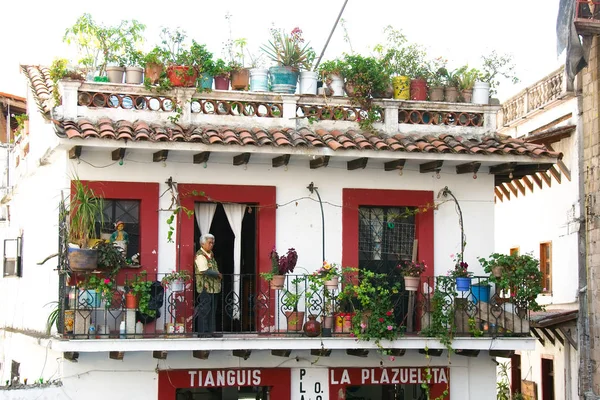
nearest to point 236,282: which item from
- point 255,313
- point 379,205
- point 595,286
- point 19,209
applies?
point 255,313

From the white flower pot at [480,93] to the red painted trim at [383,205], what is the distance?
75.4 inches

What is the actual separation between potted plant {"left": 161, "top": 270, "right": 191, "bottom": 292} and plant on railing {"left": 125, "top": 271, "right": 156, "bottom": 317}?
29 centimetres

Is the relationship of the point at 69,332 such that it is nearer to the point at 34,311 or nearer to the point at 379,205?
the point at 34,311

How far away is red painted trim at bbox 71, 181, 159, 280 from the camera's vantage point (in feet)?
55.7

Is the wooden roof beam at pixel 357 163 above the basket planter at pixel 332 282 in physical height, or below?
above

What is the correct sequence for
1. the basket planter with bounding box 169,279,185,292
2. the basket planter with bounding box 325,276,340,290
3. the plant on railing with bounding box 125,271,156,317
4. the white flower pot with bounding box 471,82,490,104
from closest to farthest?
the plant on railing with bounding box 125,271,156,317 < the basket planter with bounding box 169,279,185,292 < the basket planter with bounding box 325,276,340,290 < the white flower pot with bounding box 471,82,490,104

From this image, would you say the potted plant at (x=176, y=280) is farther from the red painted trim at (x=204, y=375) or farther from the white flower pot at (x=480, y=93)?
the white flower pot at (x=480, y=93)

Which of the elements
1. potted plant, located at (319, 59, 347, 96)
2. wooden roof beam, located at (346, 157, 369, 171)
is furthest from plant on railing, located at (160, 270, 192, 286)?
potted plant, located at (319, 59, 347, 96)

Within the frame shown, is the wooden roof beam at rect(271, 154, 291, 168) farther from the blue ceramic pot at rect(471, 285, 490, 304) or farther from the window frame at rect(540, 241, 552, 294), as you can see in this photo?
the window frame at rect(540, 241, 552, 294)

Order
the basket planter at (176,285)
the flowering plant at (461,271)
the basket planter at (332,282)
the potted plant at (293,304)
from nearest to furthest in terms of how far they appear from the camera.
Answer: the basket planter at (176,285), the potted plant at (293,304), the basket planter at (332,282), the flowering plant at (461,271)

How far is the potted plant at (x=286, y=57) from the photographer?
58.5ft

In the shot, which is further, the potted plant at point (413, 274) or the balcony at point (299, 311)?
the potted plant at point (413, 274)

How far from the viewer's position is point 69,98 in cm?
1684

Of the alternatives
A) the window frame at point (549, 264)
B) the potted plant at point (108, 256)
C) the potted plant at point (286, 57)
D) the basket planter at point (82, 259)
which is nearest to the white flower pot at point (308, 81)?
the potted plant at point (286, 57)
